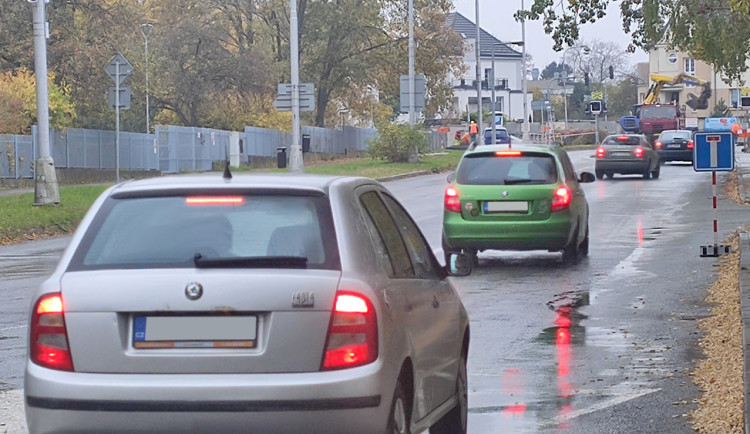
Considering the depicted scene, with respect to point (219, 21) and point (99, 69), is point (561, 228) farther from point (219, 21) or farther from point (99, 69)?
point (219, 21)

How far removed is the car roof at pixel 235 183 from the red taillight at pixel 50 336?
65 cm

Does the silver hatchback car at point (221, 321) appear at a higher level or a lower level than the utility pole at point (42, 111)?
lower

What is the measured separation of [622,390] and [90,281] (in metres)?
4.70

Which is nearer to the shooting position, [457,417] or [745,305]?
[457,417]

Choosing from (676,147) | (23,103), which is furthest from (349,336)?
(676,147)

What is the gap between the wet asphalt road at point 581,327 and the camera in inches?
350

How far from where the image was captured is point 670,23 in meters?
26.8

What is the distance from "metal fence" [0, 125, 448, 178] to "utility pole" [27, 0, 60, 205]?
730 centimetres

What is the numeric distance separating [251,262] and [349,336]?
0.50m

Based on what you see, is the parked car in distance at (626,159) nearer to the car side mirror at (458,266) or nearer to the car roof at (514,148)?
the car roof at (514,148)

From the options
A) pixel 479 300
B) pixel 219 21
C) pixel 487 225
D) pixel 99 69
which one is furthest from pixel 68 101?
pixel 479 300

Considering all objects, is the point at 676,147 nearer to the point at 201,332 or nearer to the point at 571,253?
the point at 571,253

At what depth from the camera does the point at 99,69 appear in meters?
41.4

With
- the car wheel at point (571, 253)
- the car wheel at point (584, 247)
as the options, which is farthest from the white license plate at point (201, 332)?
the car wheel at point (584, 247)
